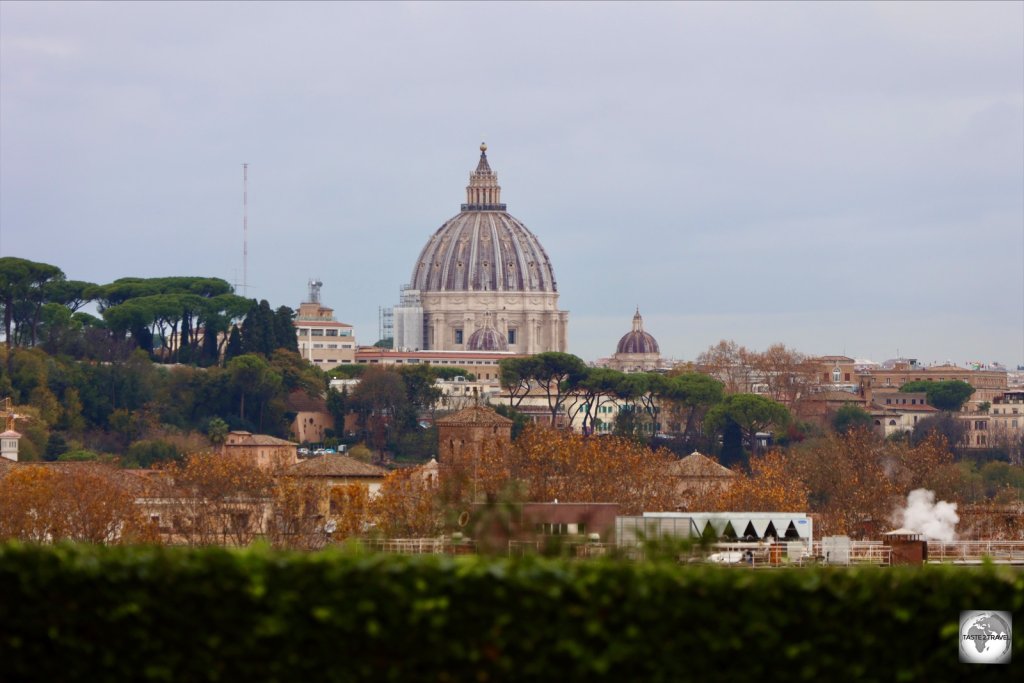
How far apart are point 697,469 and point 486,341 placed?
111855 millimetres

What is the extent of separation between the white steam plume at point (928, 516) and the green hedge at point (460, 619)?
1088 inches

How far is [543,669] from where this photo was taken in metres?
17.2

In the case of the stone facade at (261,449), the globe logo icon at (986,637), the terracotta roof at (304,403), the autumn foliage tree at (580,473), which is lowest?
the globe logo icon at (986,637)

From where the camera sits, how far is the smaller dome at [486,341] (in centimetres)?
18012

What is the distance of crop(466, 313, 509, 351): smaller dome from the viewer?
591 ft

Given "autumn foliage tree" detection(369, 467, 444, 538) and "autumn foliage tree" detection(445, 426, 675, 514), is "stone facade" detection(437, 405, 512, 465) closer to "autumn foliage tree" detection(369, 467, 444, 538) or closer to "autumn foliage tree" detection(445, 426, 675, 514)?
"autumn foliage tree" detection(445, 426, 675, 514)

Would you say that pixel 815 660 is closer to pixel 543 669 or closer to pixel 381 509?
pixel 543 669

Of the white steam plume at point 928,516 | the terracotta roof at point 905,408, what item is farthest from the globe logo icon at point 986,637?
the terracotta roof at point 905,408

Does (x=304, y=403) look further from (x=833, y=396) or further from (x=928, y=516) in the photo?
(x=928, y=516)

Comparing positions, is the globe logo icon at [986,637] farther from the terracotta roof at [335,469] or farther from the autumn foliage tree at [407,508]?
the terracotta roof at [335,469]

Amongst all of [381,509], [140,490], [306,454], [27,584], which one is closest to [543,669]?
[27,584]

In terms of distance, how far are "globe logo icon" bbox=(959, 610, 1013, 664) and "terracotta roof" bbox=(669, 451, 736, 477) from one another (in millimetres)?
49656

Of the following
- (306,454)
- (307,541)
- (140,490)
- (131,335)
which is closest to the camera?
(307,541)

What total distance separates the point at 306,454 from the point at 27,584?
80.2 meters
